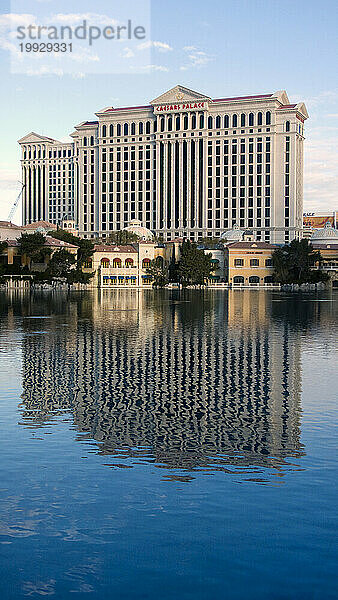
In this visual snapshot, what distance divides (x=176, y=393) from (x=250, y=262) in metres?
117

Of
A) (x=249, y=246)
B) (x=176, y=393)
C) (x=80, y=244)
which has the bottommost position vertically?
(x=176, y=393)

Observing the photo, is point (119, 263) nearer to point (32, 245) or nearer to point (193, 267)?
point (193, 267)

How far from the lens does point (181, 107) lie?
539 ft

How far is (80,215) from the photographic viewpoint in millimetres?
180125

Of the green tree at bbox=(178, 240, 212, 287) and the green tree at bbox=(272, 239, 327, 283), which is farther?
the green tree at bbox=(272, 239, 327, 283)

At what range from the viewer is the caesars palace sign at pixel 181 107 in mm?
163000

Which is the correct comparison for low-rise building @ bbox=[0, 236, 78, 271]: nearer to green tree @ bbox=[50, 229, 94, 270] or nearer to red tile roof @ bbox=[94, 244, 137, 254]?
green tree @ bbox=[50, 229, 94, 270]

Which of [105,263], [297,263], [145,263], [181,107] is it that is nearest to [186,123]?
[181,107]

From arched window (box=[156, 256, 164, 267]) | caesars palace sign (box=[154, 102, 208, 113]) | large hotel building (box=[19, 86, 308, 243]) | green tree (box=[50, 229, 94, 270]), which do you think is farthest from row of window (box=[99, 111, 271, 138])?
green tree (box=[50, 229, 94, 270])

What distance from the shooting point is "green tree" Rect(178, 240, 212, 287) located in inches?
4978

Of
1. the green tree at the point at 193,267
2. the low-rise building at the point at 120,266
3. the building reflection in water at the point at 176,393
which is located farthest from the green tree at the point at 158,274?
the building reflection in water at the point at 176,393

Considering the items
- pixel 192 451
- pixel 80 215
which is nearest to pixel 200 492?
pixel 192 451

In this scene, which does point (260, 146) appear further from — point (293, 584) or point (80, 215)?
point (293, 584)

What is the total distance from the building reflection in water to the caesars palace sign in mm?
130633
